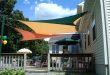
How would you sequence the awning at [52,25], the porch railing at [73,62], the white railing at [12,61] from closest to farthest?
the porch railing at [73,62] < the awning at [52,25] < the white railing at [12,61]

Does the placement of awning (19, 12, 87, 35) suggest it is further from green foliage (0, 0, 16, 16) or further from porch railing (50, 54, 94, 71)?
green foliage (0, 0, 16, 16)

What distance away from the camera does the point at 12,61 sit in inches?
594

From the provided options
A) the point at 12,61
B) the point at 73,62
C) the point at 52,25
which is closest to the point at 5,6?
the point at 12,61

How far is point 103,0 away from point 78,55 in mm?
4951

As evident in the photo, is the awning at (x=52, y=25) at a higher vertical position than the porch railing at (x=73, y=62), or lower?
higher

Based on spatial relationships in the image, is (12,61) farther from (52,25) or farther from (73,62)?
(73,62)

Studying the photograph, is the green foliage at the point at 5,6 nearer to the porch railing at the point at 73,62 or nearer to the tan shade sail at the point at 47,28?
the tan shade sail at the point at 47,28

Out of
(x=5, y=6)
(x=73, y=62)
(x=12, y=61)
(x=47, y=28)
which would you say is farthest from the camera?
(x=5, y=6)

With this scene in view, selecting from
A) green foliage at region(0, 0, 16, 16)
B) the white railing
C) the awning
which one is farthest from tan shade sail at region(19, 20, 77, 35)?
green foliage at region(0, 0, 16, 16)

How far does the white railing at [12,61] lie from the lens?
1480cm

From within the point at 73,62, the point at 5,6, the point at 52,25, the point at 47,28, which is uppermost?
the point at 5,6

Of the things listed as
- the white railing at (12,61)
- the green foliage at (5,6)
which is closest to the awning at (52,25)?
the white railing at (12,61)

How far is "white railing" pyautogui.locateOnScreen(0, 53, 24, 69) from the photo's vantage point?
14797 millimetres

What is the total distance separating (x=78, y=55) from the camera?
1446 cm
